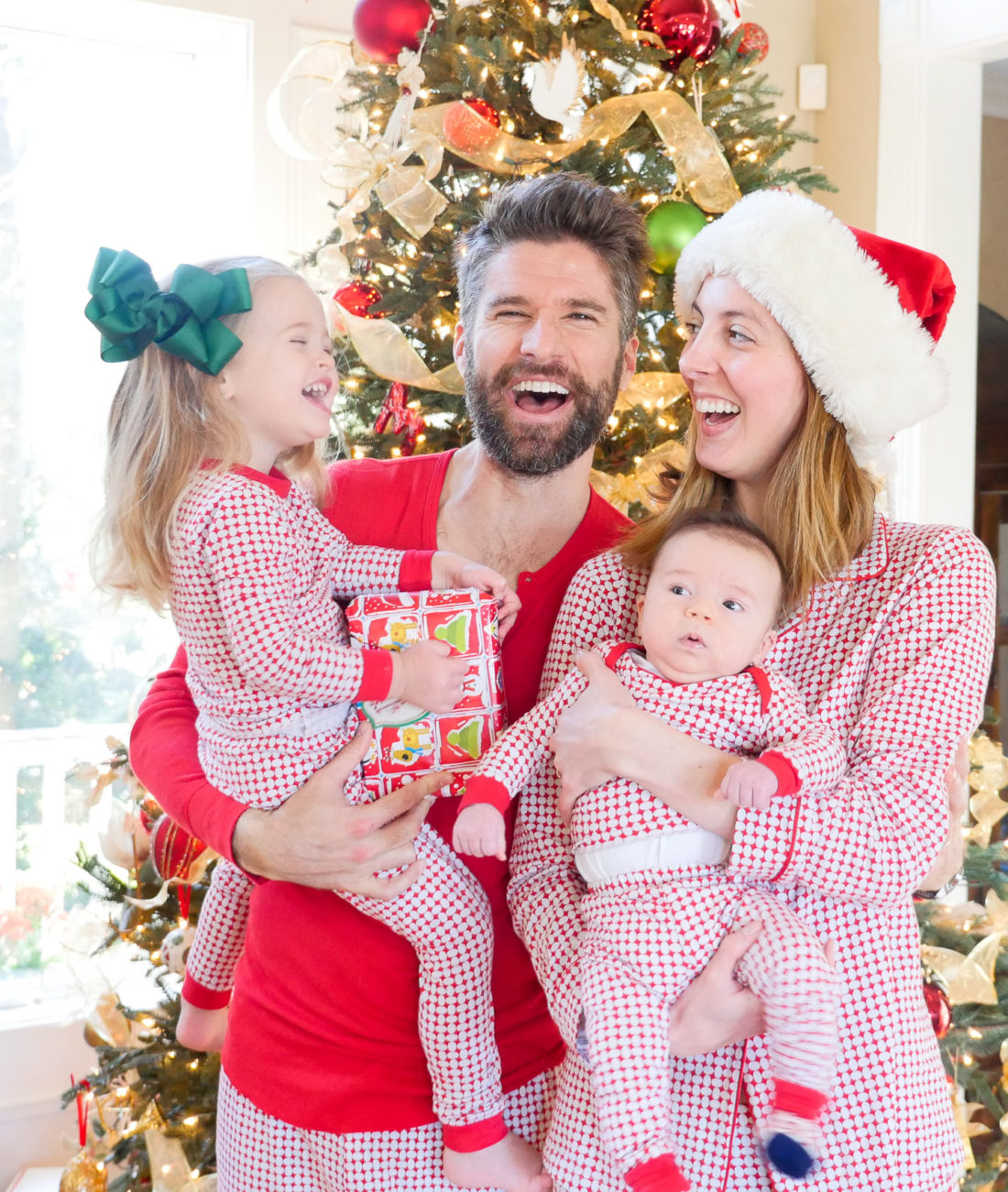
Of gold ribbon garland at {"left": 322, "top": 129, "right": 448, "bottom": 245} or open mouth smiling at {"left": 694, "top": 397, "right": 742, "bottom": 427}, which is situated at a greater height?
gold ribbon garland at {"left": 322, "top": 129, "right": 448, "bottom": 245}

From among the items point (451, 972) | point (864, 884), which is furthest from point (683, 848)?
point (451, 972)

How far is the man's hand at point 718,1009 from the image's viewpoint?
1244 mm

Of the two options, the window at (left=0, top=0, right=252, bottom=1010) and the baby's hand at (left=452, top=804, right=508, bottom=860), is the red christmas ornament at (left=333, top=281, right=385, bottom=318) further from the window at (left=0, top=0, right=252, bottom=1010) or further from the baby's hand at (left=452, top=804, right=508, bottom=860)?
the baby's hand at (left=452, top=804, right=508, bottom=860)

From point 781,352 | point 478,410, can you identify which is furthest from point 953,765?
point 478,410

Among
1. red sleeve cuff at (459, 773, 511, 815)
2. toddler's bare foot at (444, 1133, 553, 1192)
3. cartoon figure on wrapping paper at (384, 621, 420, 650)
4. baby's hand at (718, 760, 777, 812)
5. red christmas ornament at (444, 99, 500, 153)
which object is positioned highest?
red christmas ornament at (444, 99, 500, 153)

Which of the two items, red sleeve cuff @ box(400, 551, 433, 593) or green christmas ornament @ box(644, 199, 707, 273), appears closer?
red sleeve cuff @ box(400, 551, 433, 593)

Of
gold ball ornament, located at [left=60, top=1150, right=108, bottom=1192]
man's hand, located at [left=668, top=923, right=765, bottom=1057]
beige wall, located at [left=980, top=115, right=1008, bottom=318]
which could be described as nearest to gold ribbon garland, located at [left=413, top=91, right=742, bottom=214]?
man's hand, located at [left=668, top=923, right=765, bottom=1057]

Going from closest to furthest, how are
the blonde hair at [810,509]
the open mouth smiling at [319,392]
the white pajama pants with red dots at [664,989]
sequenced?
1. the white pajama pants with red dots at [664,989]
2. the blonde hair at [810,509]
3. the open mouth smiling at [319,392]

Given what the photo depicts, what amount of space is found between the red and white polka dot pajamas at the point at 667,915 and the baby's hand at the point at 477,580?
0.28m

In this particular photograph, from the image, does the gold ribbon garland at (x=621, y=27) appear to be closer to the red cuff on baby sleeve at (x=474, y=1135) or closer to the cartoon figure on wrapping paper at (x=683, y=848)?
the cartoon figure on wrapping paper at (x=683, y=848)

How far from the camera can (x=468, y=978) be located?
151cm

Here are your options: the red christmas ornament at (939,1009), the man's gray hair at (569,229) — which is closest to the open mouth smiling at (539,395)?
the man's gray hair at (569,229)

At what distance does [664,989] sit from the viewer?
49.7 inches

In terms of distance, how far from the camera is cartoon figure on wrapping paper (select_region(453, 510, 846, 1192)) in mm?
1213
